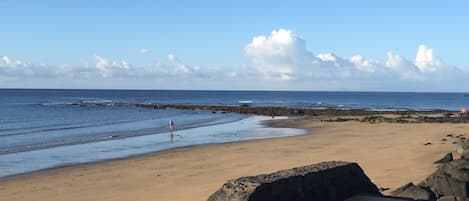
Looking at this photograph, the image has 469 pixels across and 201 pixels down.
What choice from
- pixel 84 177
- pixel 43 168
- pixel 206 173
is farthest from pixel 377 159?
pixel 43 168

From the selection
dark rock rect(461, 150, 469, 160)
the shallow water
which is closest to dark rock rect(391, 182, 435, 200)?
dark rock rect(461, 150, 469, 160)

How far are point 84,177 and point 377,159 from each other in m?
8.49

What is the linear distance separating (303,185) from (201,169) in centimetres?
1053

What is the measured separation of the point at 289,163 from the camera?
1688 centimetres

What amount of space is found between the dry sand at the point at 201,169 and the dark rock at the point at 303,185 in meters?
4.85

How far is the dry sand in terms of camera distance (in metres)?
12.4

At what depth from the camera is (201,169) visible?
16.2 m

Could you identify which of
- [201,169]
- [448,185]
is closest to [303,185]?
[448,185]

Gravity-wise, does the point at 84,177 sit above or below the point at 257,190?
below

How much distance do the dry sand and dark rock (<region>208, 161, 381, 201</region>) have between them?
4.85 metres

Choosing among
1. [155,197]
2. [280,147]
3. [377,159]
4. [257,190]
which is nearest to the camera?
[257,190]

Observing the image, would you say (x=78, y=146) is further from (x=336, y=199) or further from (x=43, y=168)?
(x=336, y=199)

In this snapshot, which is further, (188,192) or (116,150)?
(116,150)

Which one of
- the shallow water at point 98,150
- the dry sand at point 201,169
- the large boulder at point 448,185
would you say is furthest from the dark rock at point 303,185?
the shallow water at point 98,150
